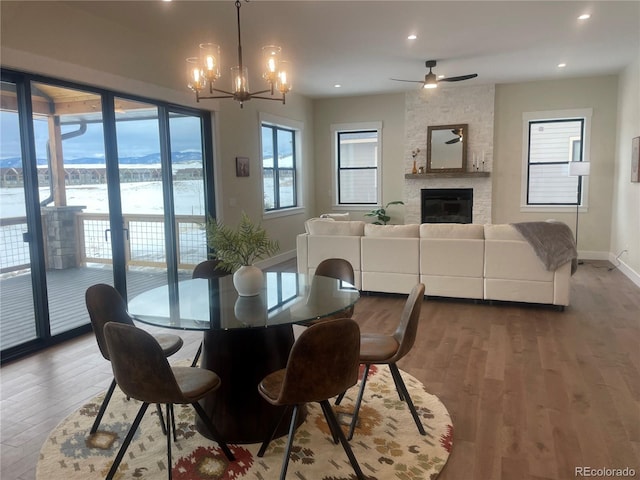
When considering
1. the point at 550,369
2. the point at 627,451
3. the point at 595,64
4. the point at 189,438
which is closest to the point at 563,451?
the point at 627,451

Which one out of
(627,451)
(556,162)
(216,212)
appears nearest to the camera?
(627,451)

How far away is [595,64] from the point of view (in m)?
6.67

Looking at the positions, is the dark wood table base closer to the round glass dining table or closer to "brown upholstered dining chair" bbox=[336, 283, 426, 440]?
the round glass dining table

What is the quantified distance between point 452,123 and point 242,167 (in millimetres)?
4041

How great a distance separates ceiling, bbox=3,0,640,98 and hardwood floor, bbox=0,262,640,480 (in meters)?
3.01

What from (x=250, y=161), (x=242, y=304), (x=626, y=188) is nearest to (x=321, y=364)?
(x=242, y=304)

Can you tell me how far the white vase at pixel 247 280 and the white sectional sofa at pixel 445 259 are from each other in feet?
9.33

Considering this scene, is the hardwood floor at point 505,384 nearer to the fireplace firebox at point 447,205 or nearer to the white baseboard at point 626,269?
the white baseboard at point 626,269

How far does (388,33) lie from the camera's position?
202 inches

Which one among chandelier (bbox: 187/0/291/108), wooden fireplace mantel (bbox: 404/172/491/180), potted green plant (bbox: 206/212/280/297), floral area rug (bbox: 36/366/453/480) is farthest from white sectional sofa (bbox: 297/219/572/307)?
wooden fireplace mantel (bbox: 404/172/491/180)

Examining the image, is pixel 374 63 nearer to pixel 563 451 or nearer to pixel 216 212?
pixel 216 212

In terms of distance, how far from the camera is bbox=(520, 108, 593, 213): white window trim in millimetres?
7574

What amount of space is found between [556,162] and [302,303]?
704cm

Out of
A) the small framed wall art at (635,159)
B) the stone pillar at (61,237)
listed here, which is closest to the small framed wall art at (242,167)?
the stone pillar at (61,237)
